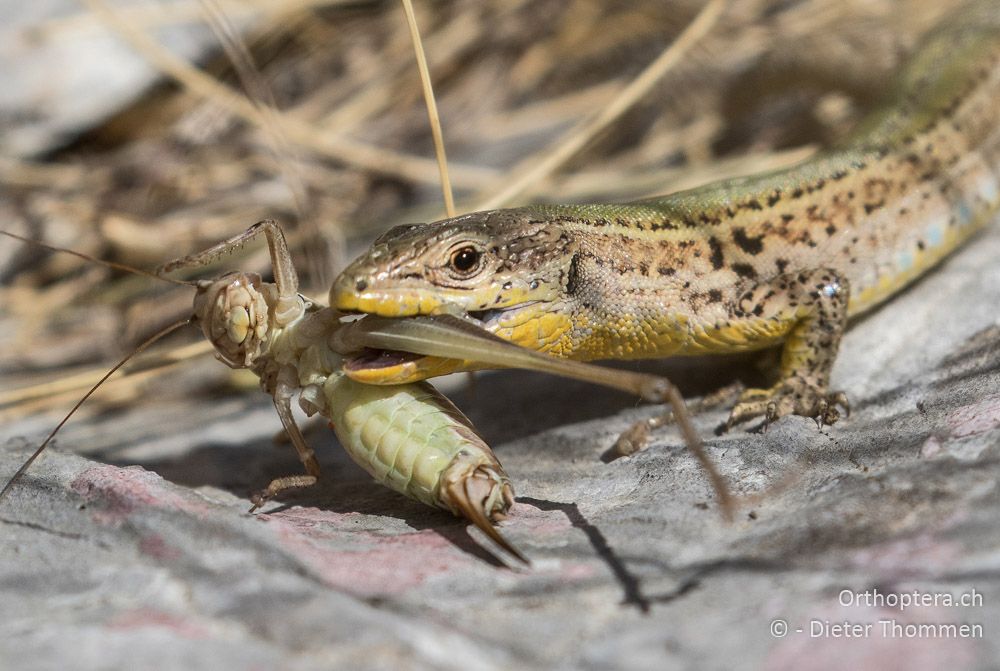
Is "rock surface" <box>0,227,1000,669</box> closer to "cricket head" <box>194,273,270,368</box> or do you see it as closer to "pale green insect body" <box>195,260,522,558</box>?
"pale green insect body" <box>195,260,522,558</box>

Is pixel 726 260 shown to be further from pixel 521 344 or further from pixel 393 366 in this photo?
pixel 393 366

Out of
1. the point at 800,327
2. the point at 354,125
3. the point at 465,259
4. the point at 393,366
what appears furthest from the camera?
the point at 354,125

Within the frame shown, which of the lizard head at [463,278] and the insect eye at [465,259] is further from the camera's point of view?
the insect eye at [465,259]

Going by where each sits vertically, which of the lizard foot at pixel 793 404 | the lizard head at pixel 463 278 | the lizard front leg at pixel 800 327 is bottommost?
the lizard foot at pixel 793 404

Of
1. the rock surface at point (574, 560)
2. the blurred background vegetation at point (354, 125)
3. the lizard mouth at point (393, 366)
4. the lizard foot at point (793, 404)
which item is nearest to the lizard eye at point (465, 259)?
the lizard mouth at point (393, 366)

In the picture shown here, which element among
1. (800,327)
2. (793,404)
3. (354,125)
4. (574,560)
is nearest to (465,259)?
(574,560)

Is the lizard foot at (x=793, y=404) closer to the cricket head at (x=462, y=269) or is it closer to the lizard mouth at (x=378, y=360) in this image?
the cricket head at (x=462, y=269)

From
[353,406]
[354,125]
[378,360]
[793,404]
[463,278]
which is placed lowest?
[793,404]
